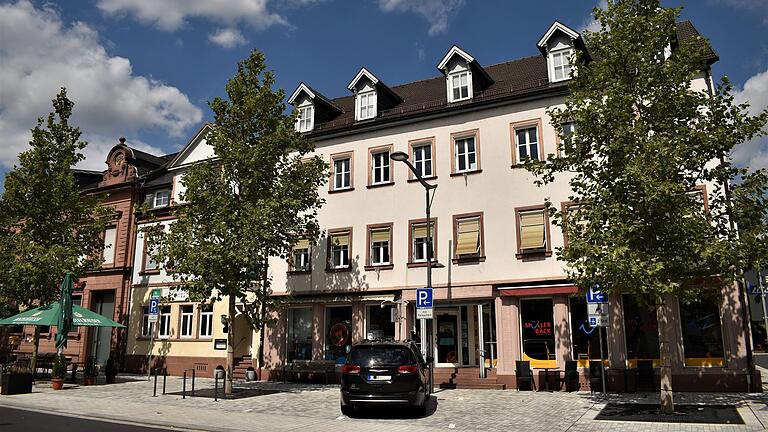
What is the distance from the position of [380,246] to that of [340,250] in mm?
1934

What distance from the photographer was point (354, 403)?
43.9 ft

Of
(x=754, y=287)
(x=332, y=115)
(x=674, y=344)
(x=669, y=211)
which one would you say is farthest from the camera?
(x=332, y=115)

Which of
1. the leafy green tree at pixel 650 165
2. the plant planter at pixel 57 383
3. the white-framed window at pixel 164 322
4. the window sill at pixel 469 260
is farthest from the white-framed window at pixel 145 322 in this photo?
the leafy green tree at pixel 650 165

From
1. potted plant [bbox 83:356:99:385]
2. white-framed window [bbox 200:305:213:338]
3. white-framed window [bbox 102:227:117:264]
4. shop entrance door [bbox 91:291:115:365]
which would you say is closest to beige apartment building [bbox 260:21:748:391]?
white-framed window [bbox 200:305:213:338]

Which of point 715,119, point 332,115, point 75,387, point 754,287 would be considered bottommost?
point 75,387

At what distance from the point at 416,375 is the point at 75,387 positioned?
14.4 meters

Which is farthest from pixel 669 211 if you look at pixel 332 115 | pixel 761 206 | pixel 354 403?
pixel 332 115

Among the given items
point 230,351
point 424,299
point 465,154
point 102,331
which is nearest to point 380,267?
point 465,154

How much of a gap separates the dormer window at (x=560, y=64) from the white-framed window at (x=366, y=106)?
7666 millimetres

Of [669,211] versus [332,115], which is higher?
[332,115]

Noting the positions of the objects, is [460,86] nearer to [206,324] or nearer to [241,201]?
[241,201]

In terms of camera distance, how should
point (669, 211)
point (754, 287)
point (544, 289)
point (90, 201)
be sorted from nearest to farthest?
point (754, 287), point (669, 211), point (544, 289), point (90, 201)

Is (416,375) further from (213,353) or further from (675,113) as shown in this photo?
(213,353)

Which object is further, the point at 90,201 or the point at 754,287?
the point at 90,201
